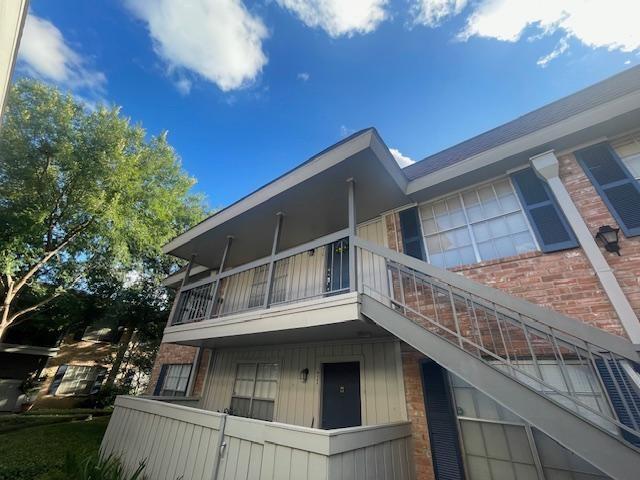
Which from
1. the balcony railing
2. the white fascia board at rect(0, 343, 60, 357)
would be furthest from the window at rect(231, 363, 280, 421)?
the white fascia board at rect(0, 343, 60, 357)

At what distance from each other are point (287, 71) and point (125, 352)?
20.2m

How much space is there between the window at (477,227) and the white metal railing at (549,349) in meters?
0.89

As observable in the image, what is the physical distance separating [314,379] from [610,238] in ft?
16.9

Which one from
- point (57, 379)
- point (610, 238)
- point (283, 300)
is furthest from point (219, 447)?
point (57, 379)

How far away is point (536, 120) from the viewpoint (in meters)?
5.10

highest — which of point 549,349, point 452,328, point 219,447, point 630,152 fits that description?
point 630,152

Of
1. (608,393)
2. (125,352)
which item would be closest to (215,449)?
(608,393)

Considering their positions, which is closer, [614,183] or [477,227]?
[614,183]

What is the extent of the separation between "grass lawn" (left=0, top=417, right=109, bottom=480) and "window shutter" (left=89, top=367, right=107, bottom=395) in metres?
9.32

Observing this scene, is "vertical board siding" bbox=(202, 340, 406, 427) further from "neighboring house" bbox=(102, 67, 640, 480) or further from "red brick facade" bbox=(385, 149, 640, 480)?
"red brick facade" bbox=(385, 149, 640, 480)

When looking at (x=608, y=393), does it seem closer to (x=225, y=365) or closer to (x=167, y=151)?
(x=225, y=365)

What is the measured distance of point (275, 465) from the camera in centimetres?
275

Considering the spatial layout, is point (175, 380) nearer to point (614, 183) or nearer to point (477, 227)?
point (477, 227)

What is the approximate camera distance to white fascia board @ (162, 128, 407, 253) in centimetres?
428
